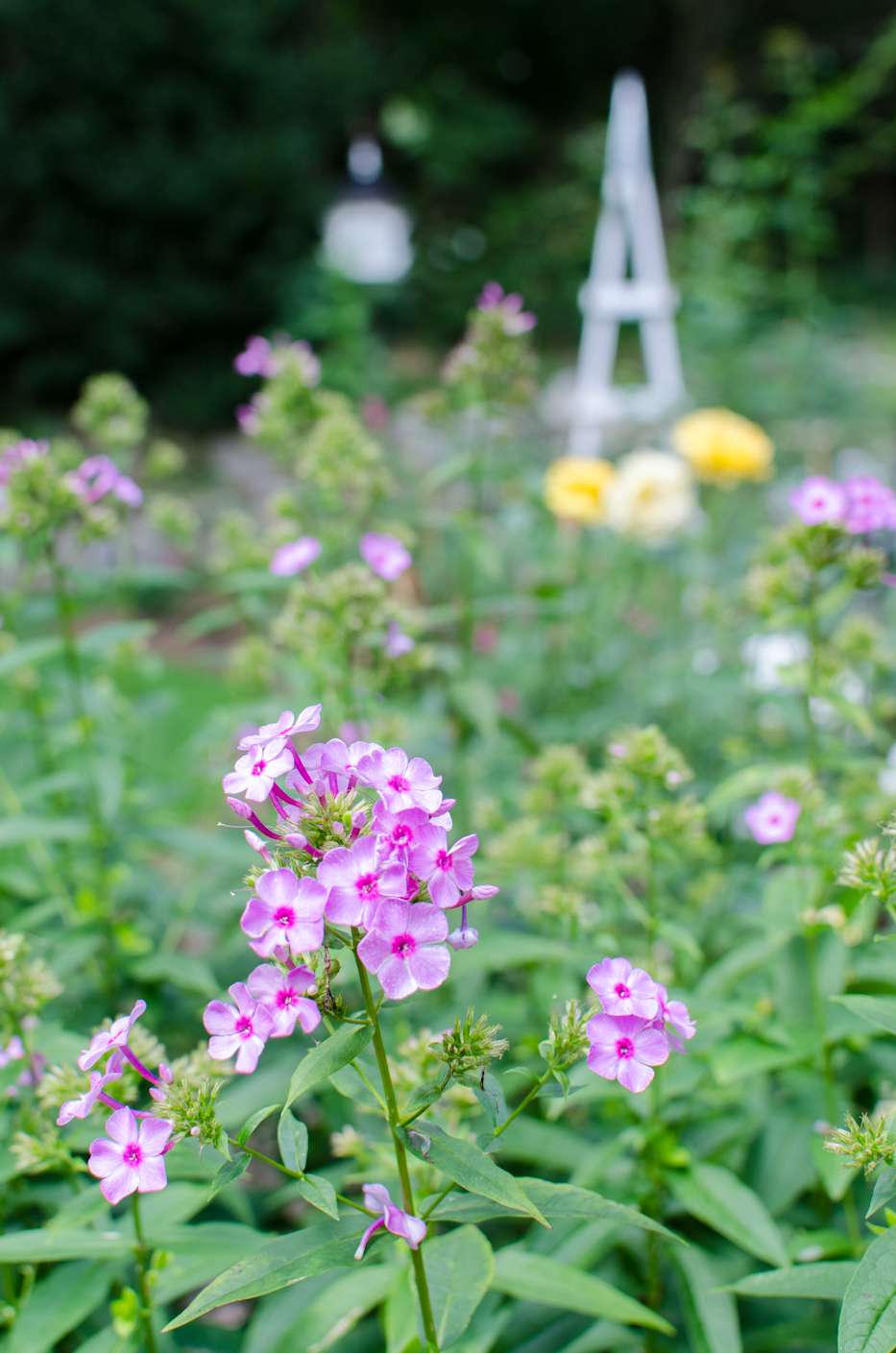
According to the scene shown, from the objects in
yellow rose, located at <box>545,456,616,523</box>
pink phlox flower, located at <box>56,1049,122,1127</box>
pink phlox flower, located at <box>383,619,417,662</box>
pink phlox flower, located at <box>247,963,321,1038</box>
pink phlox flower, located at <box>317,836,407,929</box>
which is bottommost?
pink phlox flower, located at <box>56,1049,122,1127</box>

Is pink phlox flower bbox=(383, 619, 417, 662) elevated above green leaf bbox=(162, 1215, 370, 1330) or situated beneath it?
elevated above

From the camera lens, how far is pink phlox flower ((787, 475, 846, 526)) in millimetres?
1390

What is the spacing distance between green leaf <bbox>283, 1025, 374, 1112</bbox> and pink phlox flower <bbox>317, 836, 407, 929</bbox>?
13cm

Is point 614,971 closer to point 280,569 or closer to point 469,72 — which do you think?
point 280,569

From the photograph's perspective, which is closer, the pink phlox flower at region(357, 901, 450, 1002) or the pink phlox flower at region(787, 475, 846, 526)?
the pink phlox flower at region(357, 901, 450, 1002)

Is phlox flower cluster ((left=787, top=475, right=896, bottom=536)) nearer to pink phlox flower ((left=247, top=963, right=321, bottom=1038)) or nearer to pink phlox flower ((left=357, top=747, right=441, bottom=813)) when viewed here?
pink phlox flower ((left=357, top=747, right=441, bottom=813))

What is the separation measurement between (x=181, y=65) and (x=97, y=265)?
1.73 metres

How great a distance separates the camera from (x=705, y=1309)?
3.66 ft

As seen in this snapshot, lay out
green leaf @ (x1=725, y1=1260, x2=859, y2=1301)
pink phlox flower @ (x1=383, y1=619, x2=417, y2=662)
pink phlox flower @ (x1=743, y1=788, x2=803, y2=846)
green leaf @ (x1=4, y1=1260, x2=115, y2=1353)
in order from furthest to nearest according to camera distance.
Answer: pink phlox flower @ (x1=383, y1=619, x2=417, y2=662) < pink phlox flower @ (x1=743, y1=788, x2=803, y2=846) < green leaf @ (x1=4, y1=1260, x2=115, y2=1353) < green leaf @ (x1=725, y1=1260, x2=859, y2=1301)

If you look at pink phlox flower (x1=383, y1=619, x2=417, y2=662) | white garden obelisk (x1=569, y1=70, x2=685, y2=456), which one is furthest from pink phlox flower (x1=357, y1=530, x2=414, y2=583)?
white garden obelisk (x1=569, y1=70, x2=685, y2=456)

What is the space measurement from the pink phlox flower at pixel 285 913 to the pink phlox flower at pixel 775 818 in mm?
846

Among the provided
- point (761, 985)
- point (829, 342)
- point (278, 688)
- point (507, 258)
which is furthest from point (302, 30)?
point (761, 985)

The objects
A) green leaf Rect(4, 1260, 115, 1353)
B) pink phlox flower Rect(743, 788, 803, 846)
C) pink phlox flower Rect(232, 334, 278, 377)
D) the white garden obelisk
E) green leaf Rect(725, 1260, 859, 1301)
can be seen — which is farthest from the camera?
the white garden obelisk

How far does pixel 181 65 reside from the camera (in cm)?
751
